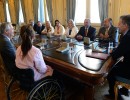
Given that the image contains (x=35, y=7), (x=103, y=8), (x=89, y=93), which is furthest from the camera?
(x=35, y=7)

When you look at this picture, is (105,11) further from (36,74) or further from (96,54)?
(36,74)

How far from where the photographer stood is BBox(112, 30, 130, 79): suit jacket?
1.60 m

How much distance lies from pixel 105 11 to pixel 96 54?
2.81 meters

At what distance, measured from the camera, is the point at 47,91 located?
5.46 feet

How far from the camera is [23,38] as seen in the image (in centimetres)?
151

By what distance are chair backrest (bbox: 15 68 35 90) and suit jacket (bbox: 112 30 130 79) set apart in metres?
0.98

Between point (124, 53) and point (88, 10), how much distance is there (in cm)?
351

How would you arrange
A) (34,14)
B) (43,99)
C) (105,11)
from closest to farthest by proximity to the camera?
(43,99) < (105,11) < (34,14)

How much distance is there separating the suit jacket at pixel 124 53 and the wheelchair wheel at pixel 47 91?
2.59 feet

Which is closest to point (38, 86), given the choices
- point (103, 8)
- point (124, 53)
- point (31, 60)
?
point (31, 60)

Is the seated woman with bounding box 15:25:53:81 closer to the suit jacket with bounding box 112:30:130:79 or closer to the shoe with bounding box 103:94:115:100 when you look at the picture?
the suit jacket with bounding box 112:30:130:79

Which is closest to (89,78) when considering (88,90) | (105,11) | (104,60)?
(88,90)

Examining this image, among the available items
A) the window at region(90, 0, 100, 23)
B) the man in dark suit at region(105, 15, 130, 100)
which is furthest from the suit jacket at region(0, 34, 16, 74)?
the window at region(90, 0, 100, 23)

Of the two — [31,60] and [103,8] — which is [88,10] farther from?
[31,60]
